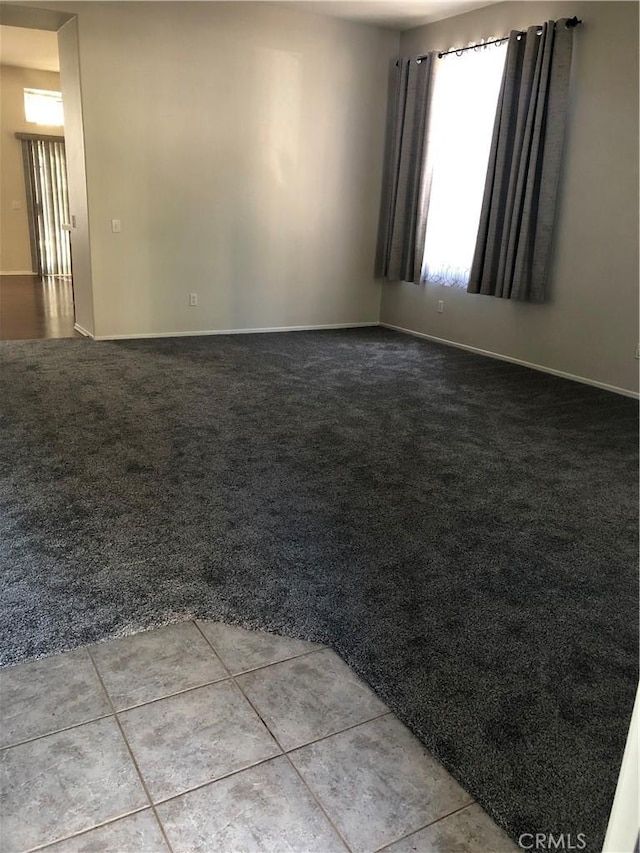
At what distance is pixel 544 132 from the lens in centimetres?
492

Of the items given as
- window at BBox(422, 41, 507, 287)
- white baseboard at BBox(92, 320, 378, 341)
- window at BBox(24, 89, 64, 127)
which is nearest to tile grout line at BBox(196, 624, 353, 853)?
white baseboard at BBox(92, 320, 378, 341)

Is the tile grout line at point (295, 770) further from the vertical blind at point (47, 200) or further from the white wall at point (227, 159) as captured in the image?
the vertical blind at point (47, 200)

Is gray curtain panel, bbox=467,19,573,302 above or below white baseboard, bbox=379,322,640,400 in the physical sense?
above

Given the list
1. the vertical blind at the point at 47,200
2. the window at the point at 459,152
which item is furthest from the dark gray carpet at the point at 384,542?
the vertical blind at the point at 47,200

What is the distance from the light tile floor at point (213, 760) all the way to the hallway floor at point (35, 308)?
4646mm

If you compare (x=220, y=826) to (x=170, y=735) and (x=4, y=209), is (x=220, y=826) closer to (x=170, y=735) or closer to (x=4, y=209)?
(x=170, y=735)

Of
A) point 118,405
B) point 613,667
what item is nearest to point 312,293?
point 118,405

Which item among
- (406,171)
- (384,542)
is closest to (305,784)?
(384,542)

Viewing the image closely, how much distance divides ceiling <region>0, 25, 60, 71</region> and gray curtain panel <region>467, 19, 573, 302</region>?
4.74 metres

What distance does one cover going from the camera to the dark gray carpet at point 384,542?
1694 millimetres

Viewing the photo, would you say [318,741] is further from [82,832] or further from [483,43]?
[483,43]

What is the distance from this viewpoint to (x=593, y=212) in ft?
15.7

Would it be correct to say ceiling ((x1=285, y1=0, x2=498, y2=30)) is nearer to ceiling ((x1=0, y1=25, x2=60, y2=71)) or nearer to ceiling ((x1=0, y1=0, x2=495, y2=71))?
ceiling ((x1=0, y1=0, x2=495, y2=71))

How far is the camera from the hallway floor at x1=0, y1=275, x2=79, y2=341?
5953mm
